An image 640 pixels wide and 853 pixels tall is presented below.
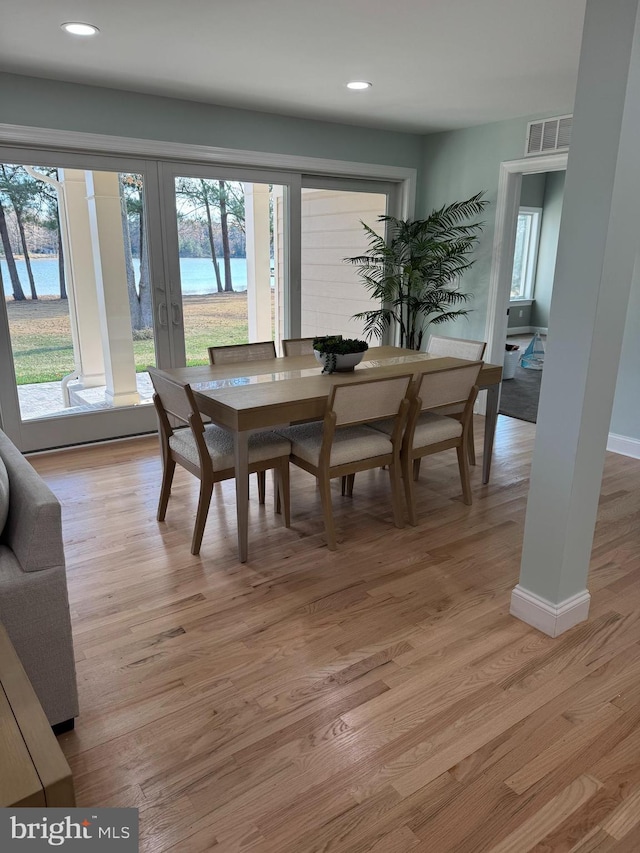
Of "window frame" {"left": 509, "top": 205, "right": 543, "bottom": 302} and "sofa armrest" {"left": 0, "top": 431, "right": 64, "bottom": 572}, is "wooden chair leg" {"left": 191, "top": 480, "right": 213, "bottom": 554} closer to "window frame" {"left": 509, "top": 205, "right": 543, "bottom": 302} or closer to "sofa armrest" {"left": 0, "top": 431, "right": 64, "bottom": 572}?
"sofa armrest" {"left": 0, "top": 431, "right": 64, "bottom": 572}

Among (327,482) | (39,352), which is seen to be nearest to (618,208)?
(327,482)

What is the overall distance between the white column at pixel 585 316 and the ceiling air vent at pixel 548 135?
3.05 m

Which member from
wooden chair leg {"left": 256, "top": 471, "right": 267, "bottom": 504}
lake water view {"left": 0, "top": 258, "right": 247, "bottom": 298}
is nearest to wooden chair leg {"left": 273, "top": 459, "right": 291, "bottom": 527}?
wooden chair leg {"left": 256, "top": 471, "right": 267, "bottom": 504}

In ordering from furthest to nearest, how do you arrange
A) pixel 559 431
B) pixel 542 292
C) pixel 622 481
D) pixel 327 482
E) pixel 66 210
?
pixel 542 292
pixel 66 210
pixel 622 481
pixel 327 482
pixel 559 431

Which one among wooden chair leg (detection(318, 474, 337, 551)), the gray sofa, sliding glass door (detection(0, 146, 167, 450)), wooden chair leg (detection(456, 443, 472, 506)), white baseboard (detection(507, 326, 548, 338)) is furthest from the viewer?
white baseboard (detection(507, 326, 548, 338))

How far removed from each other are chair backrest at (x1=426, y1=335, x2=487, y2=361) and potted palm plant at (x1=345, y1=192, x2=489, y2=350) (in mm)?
1227

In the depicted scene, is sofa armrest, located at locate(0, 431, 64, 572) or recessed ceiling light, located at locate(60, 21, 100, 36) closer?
sofa armrest, located at locate(0, 431, 64, 572)

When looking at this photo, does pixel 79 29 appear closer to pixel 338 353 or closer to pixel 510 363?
pixel 338 353

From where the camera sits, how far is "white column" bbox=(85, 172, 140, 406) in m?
4.26

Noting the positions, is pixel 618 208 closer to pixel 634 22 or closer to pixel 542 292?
pixel 634 22

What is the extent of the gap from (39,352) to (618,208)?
3.79m

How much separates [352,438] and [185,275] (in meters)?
2.41

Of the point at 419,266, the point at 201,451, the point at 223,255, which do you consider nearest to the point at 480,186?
the point at 419,266

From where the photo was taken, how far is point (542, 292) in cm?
1021
